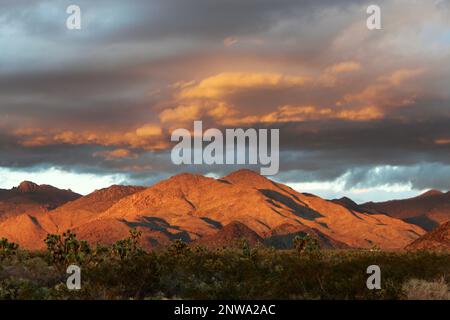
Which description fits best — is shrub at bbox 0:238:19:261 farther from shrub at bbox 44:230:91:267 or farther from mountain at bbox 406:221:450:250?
mountain at bbox 406:221:450:250

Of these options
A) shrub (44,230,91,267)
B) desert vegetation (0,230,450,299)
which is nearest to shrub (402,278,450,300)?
desert vegetation (0,230,450,299)

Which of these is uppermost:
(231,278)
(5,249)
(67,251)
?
(67,251)

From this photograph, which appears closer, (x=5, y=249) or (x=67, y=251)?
(x=67, y=251)

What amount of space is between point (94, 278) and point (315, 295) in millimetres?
11003

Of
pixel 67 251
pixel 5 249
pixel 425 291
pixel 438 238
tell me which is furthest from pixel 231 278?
pixel 438 238

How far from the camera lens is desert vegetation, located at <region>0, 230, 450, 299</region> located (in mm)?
27547

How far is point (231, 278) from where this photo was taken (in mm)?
32125

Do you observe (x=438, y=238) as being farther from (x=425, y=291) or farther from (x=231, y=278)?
(x=425, y=291)

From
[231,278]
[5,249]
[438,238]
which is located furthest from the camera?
[438,238]

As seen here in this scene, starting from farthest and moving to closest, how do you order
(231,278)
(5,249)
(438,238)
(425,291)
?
(438,238) → (5,249) → (231,278) → (425,291)

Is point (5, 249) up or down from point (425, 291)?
up
